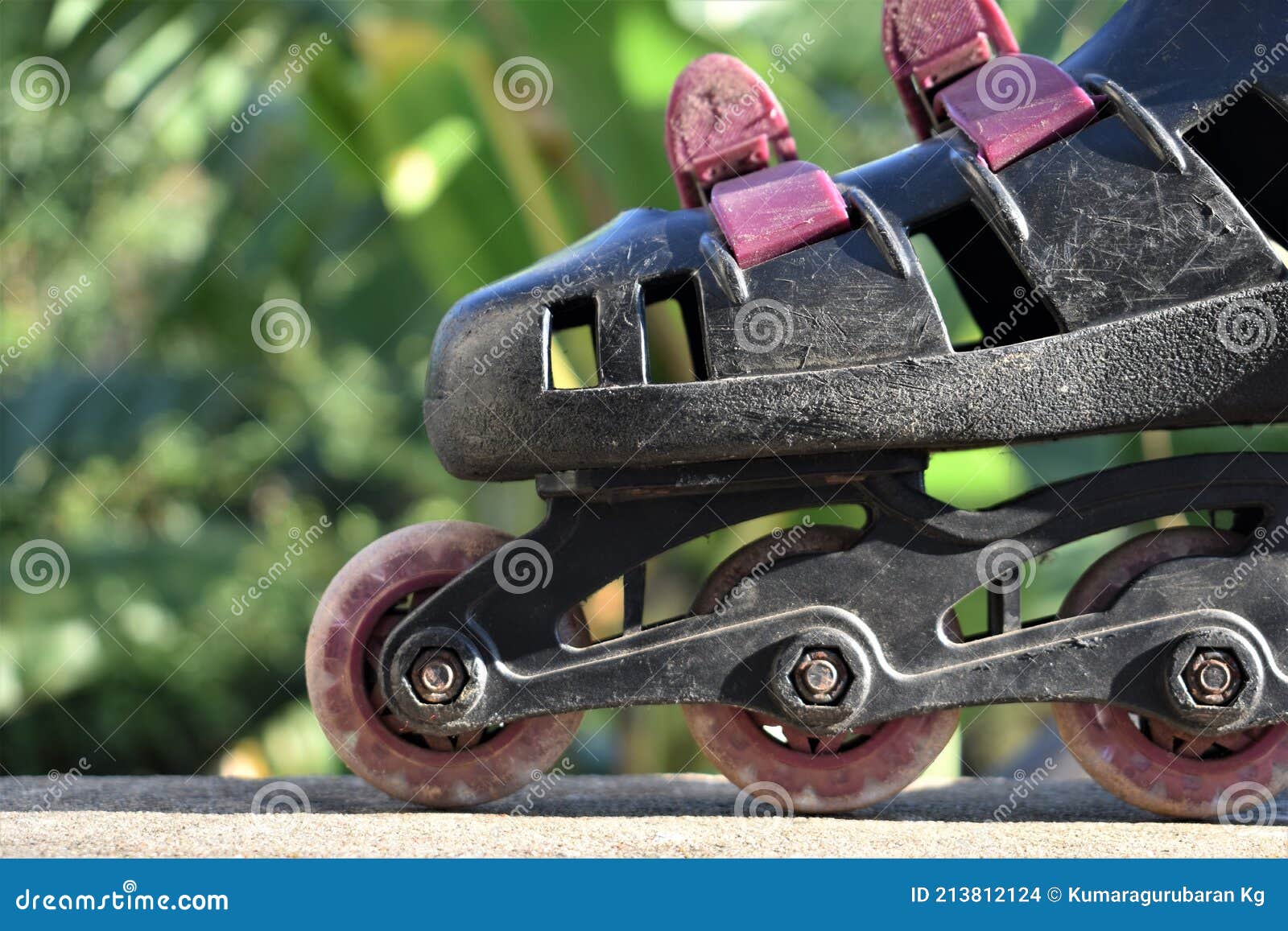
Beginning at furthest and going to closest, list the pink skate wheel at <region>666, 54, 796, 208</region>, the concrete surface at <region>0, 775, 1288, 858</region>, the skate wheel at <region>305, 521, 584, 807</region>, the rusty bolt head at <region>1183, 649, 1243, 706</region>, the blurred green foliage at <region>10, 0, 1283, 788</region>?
the blurred green foliage at <region>10, 0, 1283, 788</region>
the pink skate wheel at <region>666, 54, 796, 208</region>
the skate wheel at <region>305, 521, 584, 807</region>
the rusty bolt head at <region>1183, 649, 1243, 706</region>
the concrete surface at <region>0, 775, 1288, 858</region>

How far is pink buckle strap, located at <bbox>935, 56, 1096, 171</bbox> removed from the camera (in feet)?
6.08

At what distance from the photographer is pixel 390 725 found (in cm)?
190

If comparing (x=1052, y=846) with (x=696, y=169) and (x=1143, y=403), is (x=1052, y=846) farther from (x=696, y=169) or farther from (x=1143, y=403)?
(x=696, y=169)

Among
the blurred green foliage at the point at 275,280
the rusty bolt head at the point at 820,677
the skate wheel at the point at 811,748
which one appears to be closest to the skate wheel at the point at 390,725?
the skate wheel at the point at 811,748

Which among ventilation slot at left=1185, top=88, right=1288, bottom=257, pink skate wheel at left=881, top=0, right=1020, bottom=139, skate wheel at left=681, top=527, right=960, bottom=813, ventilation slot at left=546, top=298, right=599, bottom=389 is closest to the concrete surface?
skate wheel at left=681, top=527, right=960, bottom=813

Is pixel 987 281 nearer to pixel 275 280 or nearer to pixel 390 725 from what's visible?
pixel 390 725

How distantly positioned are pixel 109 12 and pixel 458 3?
1.70 m

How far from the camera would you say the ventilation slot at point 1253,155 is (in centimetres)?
195

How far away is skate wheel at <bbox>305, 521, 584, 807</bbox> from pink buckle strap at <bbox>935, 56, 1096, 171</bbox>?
0.86 m

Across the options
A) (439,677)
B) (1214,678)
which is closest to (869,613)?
(1214,678)

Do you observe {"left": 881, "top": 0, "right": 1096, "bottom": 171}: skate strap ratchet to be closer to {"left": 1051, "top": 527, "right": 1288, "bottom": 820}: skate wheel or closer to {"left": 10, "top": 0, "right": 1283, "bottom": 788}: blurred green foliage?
{"left": 1051, "top": 527, "right": 1288, "bottom": 820}: skate wheel

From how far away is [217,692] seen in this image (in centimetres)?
1001

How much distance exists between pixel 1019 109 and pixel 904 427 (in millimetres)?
475

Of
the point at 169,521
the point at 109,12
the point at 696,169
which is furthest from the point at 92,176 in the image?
the point at 696,169
